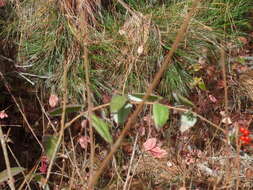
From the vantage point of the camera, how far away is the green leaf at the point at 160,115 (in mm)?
566

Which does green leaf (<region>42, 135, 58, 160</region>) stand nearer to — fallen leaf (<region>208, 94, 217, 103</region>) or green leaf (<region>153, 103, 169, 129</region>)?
green leaf (<region>153, 103, 169, 129</region>)

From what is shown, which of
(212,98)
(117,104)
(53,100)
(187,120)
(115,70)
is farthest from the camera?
(212,98)

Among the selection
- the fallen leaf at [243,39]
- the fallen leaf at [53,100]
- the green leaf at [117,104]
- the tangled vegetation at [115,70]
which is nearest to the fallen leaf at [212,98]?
the tangled vegetation at [115,70]

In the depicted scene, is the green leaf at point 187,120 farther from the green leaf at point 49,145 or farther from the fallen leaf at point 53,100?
the fallen leaf at point 53,100

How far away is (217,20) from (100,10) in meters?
0.59

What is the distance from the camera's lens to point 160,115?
1.89ft

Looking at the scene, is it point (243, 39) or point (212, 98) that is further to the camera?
point (243, 39)

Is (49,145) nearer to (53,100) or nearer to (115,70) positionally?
(53,100)

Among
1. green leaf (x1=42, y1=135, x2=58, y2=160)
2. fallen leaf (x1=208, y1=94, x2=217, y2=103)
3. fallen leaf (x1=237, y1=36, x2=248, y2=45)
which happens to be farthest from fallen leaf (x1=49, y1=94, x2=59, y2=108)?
green leaf (x1=42, y1=135, x2=58, y2=160)

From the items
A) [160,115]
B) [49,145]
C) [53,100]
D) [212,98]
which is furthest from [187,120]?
[212,98]

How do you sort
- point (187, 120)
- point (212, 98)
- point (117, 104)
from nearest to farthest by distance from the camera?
1. point (117, 104)
2. point (187, 120)
3. point (212, 98)

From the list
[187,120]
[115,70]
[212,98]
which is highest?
[187,120]

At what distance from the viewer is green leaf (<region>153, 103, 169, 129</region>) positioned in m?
0.57

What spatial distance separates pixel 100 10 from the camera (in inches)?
74.9
